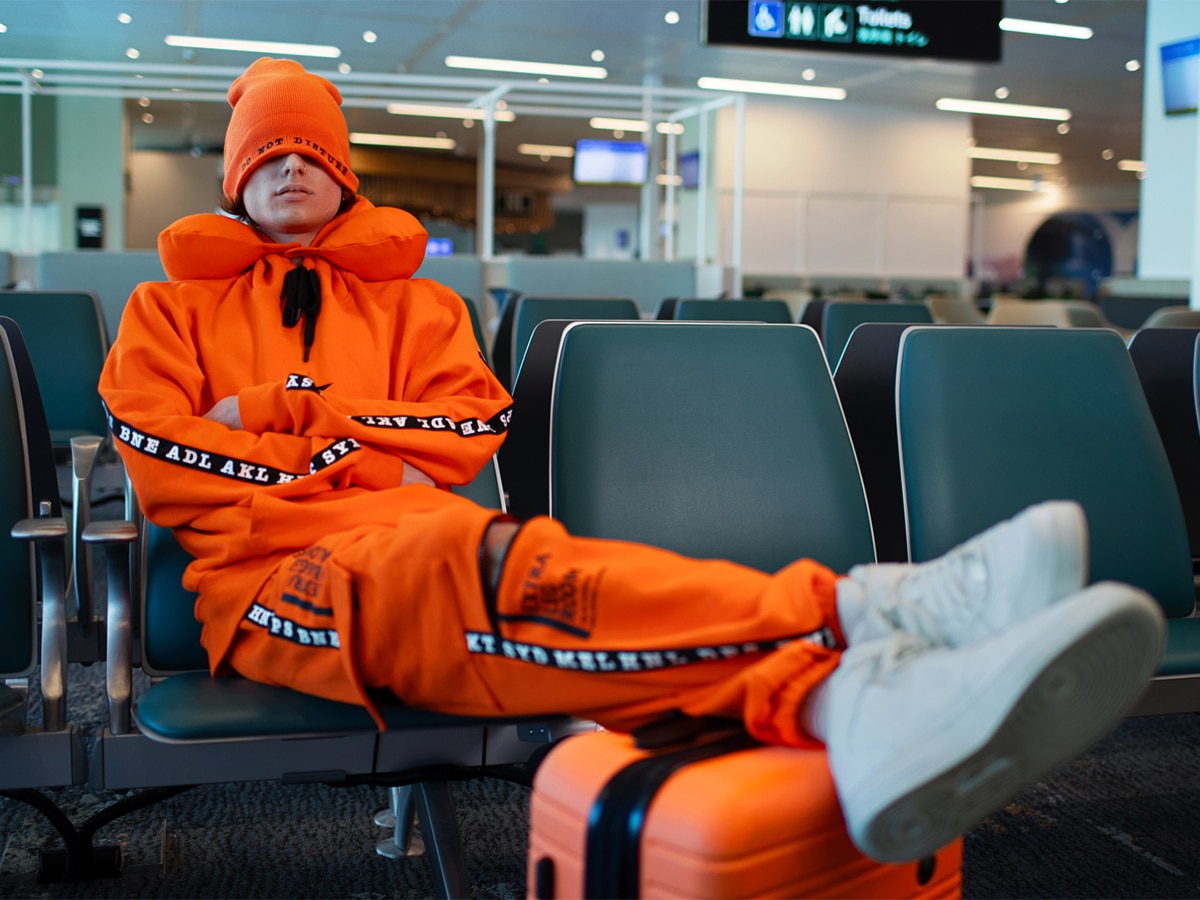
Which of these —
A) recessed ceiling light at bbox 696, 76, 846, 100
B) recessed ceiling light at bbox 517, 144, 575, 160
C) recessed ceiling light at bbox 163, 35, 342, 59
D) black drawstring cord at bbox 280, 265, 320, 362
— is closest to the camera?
black drawstring cord at bbox 280, 265, 320, 362

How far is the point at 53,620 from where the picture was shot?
1451 millimetres

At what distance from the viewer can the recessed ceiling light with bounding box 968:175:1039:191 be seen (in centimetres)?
2262

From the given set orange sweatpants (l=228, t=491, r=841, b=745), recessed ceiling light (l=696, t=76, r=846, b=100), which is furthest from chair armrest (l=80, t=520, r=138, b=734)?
recessed ceiling light (l=696, t=76, r=846, b=100)

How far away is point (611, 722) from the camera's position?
3.91 feet

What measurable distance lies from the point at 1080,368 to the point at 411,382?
3.48ft

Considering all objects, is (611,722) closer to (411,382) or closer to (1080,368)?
(411,382)

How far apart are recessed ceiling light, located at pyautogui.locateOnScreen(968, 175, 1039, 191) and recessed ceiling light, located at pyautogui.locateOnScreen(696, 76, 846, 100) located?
9941 millimetres

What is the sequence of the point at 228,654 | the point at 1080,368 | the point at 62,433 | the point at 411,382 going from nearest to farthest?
the point at 228,654
the point at 411,382
the point at 1080,368
the point at 62,433

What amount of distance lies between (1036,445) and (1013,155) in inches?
738

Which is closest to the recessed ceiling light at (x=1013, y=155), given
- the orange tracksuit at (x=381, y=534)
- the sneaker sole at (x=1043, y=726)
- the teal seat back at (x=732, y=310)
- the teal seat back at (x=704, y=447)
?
the teal seat back at (x=732, y=310)

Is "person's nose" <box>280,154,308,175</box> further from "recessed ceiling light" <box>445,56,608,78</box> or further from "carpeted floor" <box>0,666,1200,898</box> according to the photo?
"recessed ceiling light" <box>445,56,608,78</box>

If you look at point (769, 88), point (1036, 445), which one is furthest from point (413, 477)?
point (769, 88)

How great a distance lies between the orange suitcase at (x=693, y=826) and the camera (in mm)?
967

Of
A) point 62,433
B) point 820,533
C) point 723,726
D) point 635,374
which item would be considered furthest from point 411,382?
point 62,433
